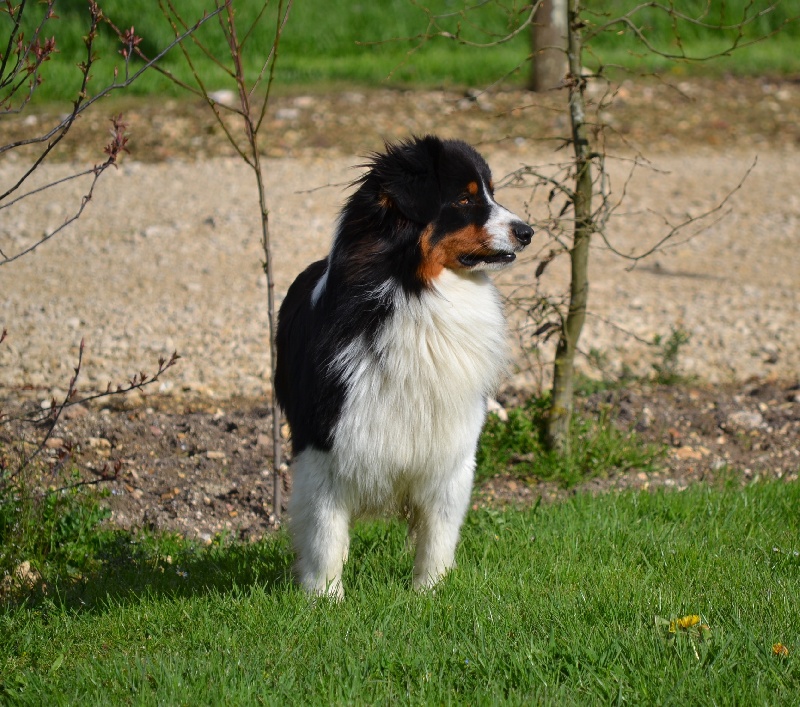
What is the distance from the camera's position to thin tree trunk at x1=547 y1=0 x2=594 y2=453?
198 inches

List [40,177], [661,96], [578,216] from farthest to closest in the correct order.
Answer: [661,96] < [40,177] < [578,216]

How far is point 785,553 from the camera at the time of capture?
4258 mm

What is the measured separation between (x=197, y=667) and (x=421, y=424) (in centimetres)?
124

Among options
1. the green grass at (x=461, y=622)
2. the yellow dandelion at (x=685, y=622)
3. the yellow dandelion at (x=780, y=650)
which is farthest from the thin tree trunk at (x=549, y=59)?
the yellow dandelion at (x=780, y=650)

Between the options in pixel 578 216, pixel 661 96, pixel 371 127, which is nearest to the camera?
pixel 578 216

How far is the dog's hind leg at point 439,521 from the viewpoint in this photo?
4.06 meters

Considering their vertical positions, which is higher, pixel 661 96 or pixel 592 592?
pixel 661 96

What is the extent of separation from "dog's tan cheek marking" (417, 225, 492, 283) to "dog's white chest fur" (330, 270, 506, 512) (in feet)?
0.16

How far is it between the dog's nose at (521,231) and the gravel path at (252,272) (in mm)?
1621

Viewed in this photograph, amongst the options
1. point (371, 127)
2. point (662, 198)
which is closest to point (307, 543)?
point (662, 198)

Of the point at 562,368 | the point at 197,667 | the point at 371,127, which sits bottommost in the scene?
the point at 197,667

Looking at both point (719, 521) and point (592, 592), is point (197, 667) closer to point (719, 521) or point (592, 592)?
point (592, 592)

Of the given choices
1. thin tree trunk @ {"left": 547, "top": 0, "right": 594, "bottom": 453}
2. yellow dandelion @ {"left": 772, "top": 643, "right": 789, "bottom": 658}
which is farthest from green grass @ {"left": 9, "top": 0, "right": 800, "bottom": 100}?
yellow dandelion @ {"left": 772, "top": 643, "right": 789, "bottom": 658}

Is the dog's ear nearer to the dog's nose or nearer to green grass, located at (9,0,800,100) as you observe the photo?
the dog's nose
